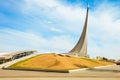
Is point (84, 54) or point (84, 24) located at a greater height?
point (84, 24)

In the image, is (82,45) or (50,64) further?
(82,45)

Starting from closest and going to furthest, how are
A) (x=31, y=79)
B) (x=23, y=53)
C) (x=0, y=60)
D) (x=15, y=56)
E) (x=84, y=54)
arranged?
1. (x=31, y=79)
2. (x=0, y=60)
3. (x=15, y=56)
4. (x=23, y=53)
5. (x=84, y=54)

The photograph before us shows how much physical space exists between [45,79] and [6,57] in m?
28.0

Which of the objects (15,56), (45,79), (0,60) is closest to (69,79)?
(45,79)

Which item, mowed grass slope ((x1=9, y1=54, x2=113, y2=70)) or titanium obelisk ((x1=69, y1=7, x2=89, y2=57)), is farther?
titanium obelisk ((x1=69, y1=7, x2=89, y2=57))

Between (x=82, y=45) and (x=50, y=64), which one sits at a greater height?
(x=82, y=45)

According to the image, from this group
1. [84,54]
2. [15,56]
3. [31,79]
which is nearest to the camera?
[31,79]

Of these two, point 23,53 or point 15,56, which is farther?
point 23,53

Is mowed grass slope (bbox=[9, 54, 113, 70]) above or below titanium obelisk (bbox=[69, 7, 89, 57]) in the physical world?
below

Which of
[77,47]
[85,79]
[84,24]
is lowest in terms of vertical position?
[85,79]

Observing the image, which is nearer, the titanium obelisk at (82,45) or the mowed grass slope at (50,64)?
the mowed grass slope at (50,64)

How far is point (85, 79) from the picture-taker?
47.5ft

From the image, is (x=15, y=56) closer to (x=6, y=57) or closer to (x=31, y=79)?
(x=6, y=57)

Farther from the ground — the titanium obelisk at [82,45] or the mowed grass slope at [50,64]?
the titanium obelisk at [82,45]
